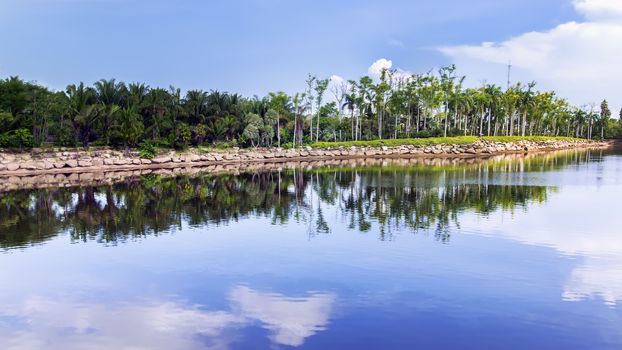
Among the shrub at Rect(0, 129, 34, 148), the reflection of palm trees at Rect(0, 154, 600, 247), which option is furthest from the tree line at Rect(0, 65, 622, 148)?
the reflection of palm trees at Rect(0, 154, 600, 247)

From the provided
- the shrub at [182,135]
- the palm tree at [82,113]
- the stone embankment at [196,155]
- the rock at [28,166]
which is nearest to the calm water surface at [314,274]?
the rock at [28,166]

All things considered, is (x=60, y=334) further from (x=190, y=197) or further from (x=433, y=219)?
(x=190, y=197)

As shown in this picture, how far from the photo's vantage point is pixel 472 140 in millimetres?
64438

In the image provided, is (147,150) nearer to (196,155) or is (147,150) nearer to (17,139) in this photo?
(196,155)

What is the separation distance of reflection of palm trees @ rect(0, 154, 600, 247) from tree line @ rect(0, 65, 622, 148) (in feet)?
45.5

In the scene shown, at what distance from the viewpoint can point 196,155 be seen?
47188 millimetres

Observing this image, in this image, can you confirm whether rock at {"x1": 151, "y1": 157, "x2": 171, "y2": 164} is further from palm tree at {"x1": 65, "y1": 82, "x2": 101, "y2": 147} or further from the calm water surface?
the calm water surface

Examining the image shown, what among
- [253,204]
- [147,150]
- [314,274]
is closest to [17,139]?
[147,150]

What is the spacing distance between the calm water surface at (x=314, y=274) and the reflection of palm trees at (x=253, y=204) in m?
0.18

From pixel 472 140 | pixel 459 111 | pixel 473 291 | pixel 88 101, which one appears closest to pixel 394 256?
pixel 473 291

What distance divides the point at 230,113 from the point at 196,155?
1018 centimetres

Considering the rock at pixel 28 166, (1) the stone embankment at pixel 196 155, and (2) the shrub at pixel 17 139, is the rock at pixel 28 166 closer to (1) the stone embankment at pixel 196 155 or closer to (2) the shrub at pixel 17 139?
(1) the stone embankment at pixel 196 155

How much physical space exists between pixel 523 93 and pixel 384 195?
215 feet

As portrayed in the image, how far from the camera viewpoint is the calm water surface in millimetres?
8117
